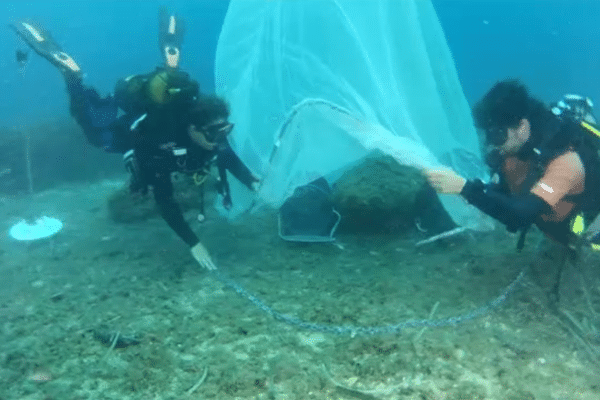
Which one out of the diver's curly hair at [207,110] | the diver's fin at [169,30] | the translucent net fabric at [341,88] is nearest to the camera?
the diver's curly hair at [207,110]

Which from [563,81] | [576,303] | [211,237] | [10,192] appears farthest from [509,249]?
[563,81]

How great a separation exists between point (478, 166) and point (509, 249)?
1.09 metres

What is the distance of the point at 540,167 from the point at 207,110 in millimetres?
3104

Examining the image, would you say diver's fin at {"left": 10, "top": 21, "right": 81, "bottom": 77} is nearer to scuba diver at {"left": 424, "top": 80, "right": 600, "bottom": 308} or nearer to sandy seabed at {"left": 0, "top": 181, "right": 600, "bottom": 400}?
sandy seabed at {"left": 0, "top": 181, "right": 600, "bottom": 400}

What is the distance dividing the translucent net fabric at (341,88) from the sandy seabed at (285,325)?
88 cm

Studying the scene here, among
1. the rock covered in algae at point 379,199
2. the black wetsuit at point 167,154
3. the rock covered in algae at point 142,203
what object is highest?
the black wetsuit at point 167,154

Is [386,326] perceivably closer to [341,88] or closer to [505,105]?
[505,105]

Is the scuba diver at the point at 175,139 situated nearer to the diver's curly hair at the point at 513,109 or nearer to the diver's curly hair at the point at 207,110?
the diver's curly hair at the point at 207,110

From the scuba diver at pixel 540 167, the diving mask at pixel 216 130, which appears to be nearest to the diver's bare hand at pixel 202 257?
the diving mask at pixel 216 130

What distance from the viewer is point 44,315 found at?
412 cm

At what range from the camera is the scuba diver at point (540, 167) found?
345 centimetres

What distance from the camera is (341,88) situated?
4855 millimetres

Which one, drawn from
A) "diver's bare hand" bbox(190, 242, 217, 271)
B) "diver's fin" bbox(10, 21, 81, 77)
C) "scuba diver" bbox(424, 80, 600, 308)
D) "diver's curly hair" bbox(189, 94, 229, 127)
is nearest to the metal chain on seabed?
"scuba diver" bbox(424, 80, 600, 308)

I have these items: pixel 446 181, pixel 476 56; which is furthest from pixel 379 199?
pixel 476 56
